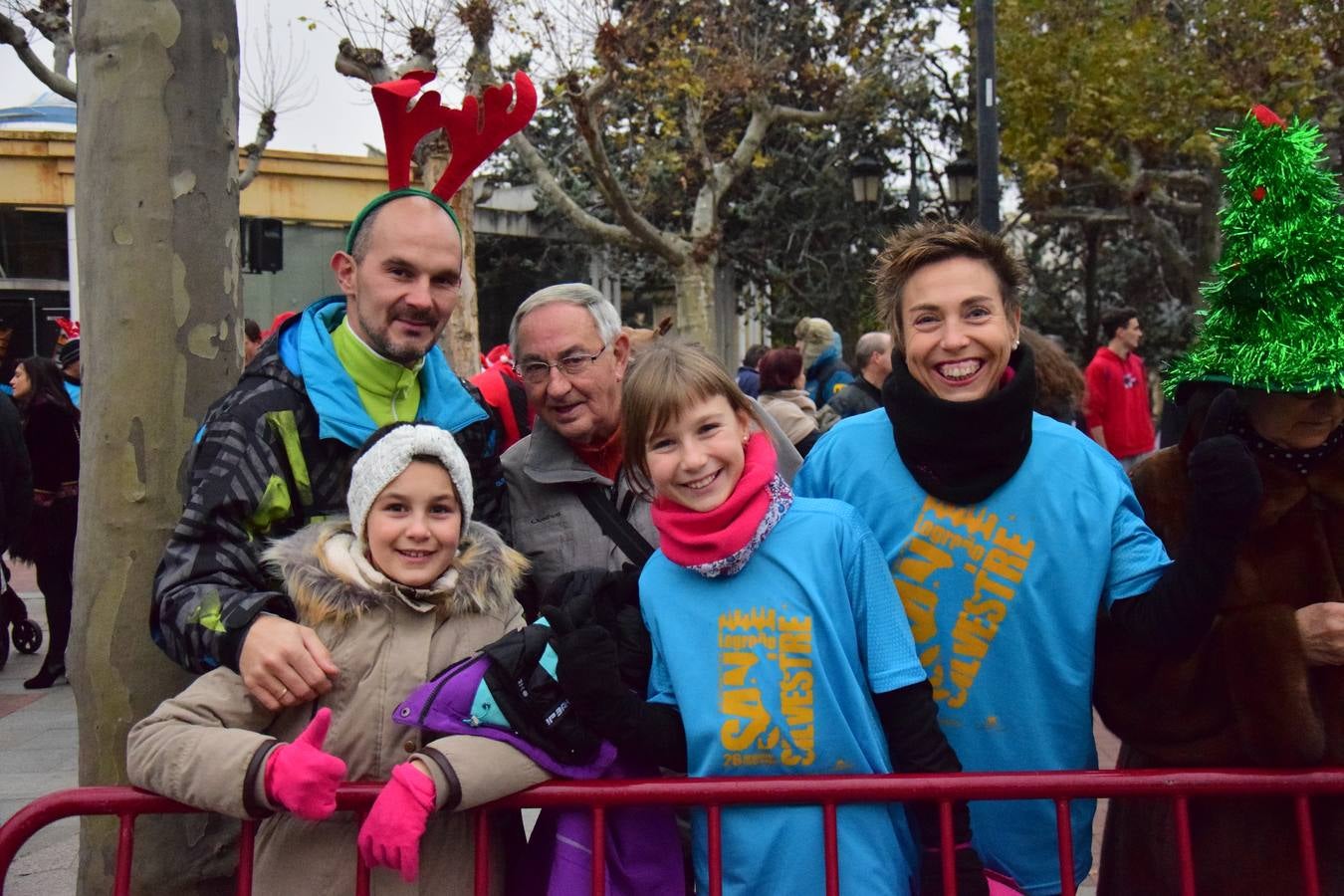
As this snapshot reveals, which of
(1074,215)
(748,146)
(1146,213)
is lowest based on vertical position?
(1146,213)

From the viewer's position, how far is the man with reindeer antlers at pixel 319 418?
2176mm

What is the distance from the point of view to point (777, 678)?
212cm

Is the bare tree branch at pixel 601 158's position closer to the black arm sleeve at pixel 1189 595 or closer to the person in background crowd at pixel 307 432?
the person in background crowd at pixel 307 432

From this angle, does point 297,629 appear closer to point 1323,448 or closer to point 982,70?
point 1323,448

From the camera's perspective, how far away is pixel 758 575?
2.17 metres

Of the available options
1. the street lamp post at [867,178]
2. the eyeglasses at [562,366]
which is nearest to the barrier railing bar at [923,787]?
the eyeglasses at [562,366]

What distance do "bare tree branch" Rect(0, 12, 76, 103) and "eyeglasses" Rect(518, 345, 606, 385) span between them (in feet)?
32.3

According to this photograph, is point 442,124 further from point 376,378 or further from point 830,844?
point 830,844

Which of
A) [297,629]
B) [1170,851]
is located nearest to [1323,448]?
[1170,851]

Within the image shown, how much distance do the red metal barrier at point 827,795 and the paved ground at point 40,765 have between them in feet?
6.31

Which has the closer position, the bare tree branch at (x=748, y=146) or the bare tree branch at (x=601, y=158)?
the bare tree branch at (x=601, y=158)

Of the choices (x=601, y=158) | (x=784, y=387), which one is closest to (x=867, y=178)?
(x=601, y=158)

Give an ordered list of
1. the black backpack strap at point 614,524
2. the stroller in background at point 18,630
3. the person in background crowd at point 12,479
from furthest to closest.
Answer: the stroller in background at point 18,630 < the person in background crowd at point 12,479 < the black backpack strap at point 614,524

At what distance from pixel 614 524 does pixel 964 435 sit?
33.9 inches
